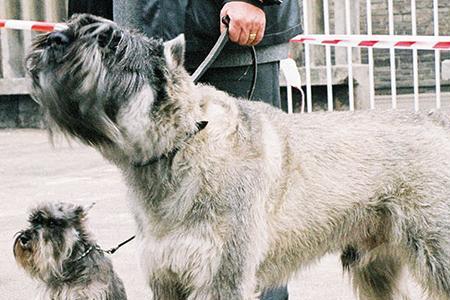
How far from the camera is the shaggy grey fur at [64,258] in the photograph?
6.11 m

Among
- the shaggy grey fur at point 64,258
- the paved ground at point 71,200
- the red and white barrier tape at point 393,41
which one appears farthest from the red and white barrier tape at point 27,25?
the shaggy grey fur at point 64,258

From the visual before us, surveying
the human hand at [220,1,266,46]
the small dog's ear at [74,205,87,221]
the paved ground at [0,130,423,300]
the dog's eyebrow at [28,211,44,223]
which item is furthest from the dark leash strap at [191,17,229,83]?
the dog's eyebrow at [28,211,44,223]

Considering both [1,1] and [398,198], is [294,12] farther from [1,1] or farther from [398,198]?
[1,1]

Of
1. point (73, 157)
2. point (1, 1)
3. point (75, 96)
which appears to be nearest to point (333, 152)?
point (75, 96)

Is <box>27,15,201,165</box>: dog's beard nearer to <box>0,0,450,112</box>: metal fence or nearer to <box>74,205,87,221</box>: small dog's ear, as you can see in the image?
<box>74,205,87,221</box>: small dog's ear

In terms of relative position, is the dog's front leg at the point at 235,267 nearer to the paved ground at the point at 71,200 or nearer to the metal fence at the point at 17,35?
the paved ground at the point at 71,200

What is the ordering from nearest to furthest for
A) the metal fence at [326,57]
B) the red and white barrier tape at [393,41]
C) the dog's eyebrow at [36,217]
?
the dog's eyebrow at [36,217], the red and white barrier tape at [393,41], the metal fence at [326,57]

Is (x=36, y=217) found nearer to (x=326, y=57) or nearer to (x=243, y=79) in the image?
(x=243, y=79)

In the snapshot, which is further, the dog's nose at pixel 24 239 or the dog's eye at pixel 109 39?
the dog's nose at pixel 24 239

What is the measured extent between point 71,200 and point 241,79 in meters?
4.42

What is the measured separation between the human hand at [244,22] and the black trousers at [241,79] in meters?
0.57

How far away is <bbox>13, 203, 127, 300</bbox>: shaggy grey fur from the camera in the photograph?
6113mm

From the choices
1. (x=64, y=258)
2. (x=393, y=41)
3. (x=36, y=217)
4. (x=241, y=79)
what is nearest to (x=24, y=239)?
(x=36, y=217)

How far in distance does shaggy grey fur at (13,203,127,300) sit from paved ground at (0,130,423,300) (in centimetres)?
65
